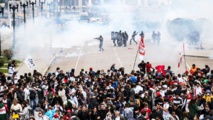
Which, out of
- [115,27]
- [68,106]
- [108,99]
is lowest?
[115,27]

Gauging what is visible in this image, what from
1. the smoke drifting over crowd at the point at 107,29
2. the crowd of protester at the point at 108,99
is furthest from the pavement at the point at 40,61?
the crowd of protester at the point at 108,99

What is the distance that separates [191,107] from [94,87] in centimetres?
440

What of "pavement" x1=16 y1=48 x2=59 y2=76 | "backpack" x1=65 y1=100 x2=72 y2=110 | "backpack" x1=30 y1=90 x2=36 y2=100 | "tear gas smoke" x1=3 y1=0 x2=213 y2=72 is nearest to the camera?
"backpack" x1=65 y1=100 x2=72 y2=110

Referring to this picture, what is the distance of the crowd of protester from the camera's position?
1748 cm

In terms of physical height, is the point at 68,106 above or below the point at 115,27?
above

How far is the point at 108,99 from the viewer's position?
18.9 m

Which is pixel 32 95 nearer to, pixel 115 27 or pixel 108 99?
pixel 108 99

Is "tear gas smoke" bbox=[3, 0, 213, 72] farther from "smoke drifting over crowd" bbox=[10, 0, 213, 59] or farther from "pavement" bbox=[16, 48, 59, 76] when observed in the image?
"pavement" bbox=[16, 48, 59, 76]

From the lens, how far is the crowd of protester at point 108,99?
57.4 feet

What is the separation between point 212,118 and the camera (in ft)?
53.3

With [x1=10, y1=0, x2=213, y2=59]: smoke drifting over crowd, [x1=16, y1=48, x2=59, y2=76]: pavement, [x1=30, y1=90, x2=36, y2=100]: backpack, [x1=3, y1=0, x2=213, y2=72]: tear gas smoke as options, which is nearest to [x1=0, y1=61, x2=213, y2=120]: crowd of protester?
[x1=30, y1=90, x2=36, y2=100]: backpack

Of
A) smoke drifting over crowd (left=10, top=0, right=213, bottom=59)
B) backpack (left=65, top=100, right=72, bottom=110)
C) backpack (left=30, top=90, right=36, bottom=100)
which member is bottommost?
smoke drifting over crowd (left=10, top=0, right=213, bottom=59)

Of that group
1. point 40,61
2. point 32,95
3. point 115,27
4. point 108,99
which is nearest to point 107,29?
point 115,27

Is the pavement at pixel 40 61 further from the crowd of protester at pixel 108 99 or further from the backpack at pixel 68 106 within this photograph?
the backpack at pixel 68 106
